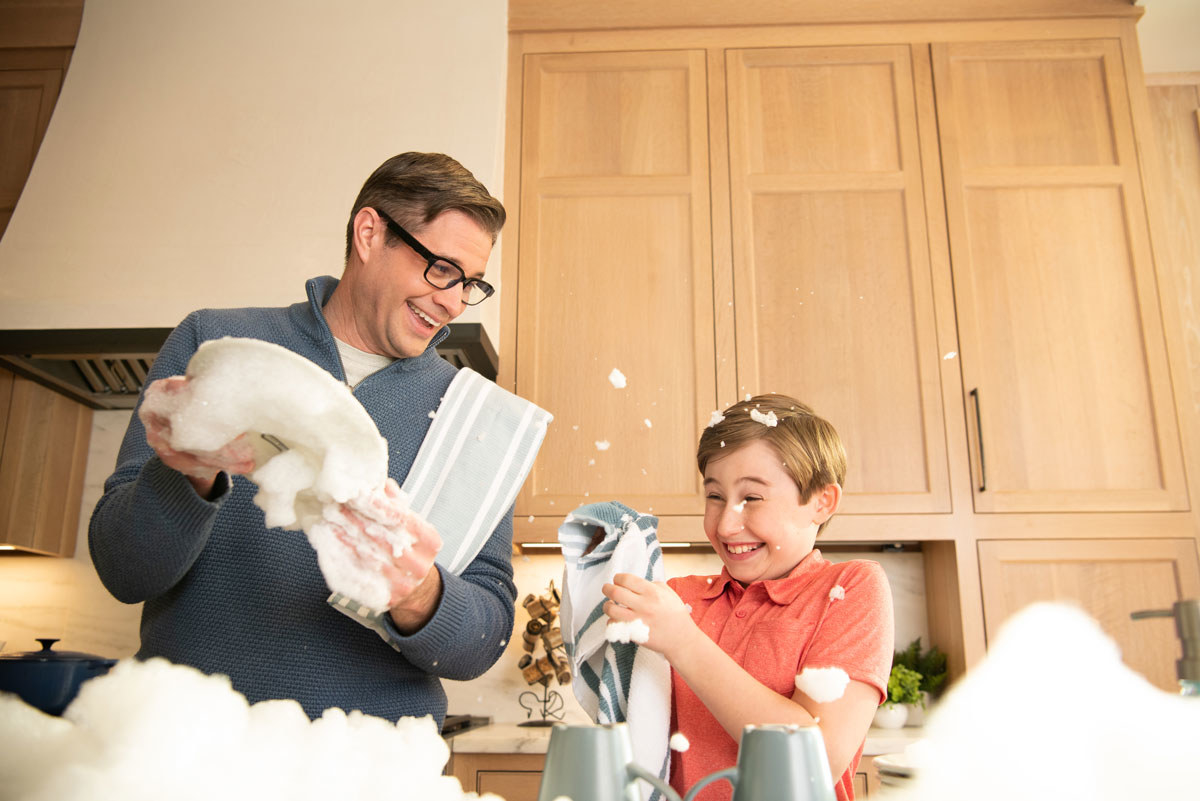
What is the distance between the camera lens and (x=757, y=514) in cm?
100

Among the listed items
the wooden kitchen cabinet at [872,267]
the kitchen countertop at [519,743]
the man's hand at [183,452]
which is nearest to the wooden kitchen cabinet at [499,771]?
the kitchen countertop at [519,743]

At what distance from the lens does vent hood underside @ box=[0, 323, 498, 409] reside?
195 centimetres

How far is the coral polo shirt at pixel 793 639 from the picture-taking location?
0.87 meters

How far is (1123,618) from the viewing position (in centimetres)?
198

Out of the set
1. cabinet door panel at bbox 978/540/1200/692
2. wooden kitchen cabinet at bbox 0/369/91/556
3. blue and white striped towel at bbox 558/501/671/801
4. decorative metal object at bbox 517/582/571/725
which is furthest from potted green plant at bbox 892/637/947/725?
wooden kitchen cabinet at bbox 0/369/91/556

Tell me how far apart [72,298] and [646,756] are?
1765 millimetres

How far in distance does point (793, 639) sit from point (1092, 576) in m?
1.43

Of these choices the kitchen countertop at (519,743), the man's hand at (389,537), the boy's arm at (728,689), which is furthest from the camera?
the kitchen countertop at (519,743)

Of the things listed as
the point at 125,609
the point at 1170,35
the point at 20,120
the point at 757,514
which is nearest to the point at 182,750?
the point at 757,514

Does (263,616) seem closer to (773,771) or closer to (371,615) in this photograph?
(371,615)

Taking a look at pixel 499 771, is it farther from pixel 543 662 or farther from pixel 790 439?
pixel 790 439

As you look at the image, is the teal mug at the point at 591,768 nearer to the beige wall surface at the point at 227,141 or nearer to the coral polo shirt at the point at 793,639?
the coral polo shirt at the point at 793,639

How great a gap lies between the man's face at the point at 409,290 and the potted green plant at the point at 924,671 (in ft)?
4.89

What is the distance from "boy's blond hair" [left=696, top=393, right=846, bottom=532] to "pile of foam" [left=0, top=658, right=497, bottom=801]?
630 mm
